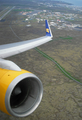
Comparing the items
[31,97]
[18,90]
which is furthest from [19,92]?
[31,97]

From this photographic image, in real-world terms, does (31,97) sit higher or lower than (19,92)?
lower

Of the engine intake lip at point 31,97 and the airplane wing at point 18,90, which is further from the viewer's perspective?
the engine intake lip at point 31,97

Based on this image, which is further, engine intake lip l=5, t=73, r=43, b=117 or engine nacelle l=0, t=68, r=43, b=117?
engine intake lip l=5, t=73, r=43, b=117

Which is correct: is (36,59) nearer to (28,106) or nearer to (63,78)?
(63,78)

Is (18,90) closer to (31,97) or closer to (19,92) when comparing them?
(19,92)

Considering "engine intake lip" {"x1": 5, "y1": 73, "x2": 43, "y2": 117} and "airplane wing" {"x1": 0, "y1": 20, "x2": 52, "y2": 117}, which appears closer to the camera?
"airplane wing" {"x1": 0, "y1": 20, "x2": 52, "y2": 117}

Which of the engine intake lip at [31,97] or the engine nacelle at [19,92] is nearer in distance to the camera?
the engine nacelle at [19,92]

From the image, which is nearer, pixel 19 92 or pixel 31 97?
pixel 19 92

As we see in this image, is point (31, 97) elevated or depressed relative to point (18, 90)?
depressed
